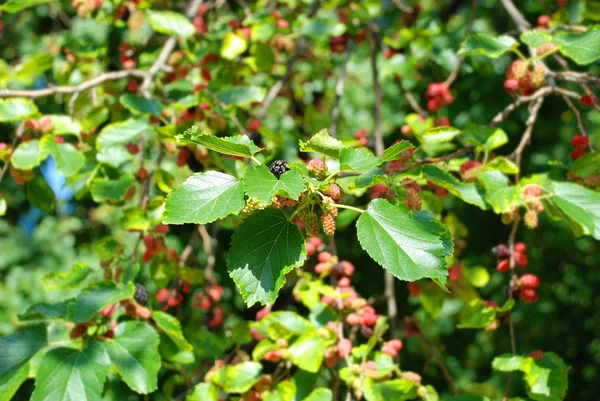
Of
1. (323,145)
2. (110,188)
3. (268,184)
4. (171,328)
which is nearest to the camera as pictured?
(268,184)

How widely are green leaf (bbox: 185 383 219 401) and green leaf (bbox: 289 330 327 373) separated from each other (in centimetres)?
24

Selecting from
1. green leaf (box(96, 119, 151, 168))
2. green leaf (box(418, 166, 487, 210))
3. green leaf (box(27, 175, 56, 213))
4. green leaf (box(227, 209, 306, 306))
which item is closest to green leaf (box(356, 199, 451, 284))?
green leaf (box(227, 209, 306, 306))

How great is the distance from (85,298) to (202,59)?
1.19 m

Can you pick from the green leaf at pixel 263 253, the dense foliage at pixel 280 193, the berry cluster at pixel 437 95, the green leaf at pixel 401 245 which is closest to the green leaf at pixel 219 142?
the dense foliage at pixel 280 193

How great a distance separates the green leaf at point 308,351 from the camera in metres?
1.39

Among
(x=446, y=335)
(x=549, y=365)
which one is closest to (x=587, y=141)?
(x=549, y=365)

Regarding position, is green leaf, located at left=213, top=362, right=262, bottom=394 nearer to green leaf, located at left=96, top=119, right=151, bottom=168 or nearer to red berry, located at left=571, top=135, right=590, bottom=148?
green leaf, located at left=96, top=119, right=151, bottom=168

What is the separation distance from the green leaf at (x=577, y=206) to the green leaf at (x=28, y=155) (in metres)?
1.31

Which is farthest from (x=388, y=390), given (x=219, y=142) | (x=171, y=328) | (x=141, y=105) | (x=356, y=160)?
(x=141, y=105)

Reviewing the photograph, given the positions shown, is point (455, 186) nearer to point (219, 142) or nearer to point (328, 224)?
point (328, 224)

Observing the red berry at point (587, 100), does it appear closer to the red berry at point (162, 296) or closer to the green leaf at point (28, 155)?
the red berry at point (162, 296)

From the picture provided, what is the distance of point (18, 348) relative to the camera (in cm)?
132

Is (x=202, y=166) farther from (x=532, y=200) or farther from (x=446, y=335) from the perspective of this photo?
(x=446, y=335)

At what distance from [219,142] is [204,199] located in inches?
3.7
